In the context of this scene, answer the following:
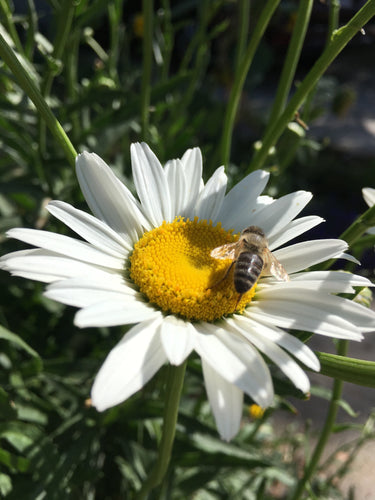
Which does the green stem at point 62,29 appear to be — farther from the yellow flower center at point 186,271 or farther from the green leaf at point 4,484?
the green leaf at point 4,484

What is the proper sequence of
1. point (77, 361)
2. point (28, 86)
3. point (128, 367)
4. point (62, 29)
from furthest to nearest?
point (77, 361), point (62, 29), point (28, 86), point (128, 367)

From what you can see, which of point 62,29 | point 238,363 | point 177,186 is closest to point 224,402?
point 238,363

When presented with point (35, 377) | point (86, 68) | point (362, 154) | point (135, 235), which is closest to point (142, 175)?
point (135, 235)

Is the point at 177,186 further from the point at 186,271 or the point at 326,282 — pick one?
the point at 326,282

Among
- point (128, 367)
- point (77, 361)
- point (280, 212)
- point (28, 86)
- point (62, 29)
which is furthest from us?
point (77, 361)

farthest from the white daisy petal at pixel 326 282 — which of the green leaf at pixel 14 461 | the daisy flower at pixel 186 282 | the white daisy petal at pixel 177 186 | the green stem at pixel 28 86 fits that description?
the green leaf at pixel 14 461

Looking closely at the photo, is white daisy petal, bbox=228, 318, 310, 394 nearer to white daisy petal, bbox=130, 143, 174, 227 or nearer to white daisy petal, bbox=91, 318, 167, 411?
white daisy petal, bbox=91, 318, 167, 411

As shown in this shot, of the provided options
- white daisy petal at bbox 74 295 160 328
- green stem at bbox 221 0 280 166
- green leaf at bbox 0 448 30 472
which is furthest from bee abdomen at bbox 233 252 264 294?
green leaf at bbox 0 448 30 472
